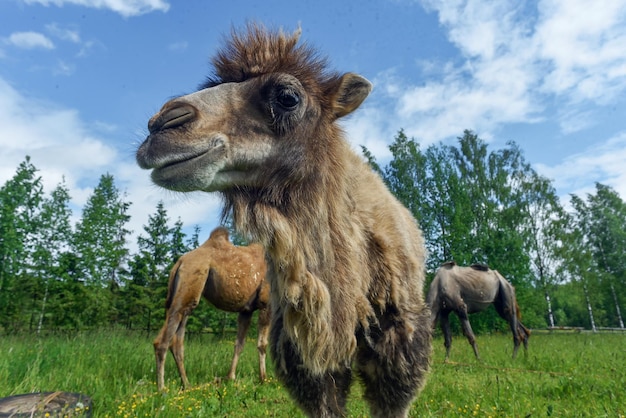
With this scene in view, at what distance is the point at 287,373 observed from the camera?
2.46 m

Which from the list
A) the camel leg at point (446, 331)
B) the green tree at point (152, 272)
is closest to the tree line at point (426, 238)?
the green tree at point (152, 272)

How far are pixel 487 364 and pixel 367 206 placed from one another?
25.2 feet

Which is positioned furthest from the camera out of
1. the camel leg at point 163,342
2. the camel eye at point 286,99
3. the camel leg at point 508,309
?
the camel leg at point 508,309

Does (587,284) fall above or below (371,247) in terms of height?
above

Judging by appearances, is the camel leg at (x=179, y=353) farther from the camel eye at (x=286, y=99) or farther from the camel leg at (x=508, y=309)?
the camel leg at (x=508, y=309)

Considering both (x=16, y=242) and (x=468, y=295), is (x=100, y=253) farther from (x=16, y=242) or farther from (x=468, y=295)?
(x=468, y=295)

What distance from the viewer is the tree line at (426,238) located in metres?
19.3

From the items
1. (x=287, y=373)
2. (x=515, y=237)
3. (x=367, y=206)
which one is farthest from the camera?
(x=515, y=237)

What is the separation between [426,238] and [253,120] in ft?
74.4

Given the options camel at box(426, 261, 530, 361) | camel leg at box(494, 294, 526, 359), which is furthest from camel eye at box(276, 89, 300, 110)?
camel leg at box(494, 294, 526, 359)

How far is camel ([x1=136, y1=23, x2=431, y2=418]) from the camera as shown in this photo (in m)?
1.96

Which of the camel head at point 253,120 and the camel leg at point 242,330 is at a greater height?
the camel head at point 253,120

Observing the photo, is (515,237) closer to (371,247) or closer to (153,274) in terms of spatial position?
(153,274)

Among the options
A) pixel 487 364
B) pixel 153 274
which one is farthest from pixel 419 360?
pixel 153 274
